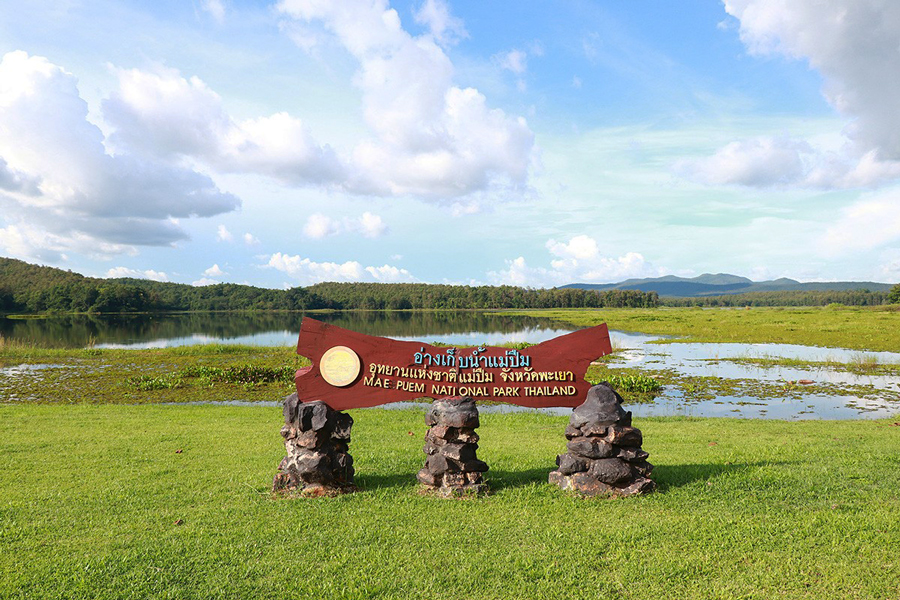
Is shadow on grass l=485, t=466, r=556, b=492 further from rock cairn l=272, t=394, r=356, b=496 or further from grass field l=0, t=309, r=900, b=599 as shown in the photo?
rock cairn l=272, t=394, r=356, b=496

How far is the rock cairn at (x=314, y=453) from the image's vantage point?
6.42m

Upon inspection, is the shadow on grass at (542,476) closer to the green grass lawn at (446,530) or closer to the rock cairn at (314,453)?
the green grass lawn at (446,530)

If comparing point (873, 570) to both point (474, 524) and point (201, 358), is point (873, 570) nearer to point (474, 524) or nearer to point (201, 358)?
point (474, 524)

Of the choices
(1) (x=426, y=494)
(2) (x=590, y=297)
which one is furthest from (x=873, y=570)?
(2) (x=590, y=297)

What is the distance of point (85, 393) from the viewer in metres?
18.5

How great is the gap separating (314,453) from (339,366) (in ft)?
3.59

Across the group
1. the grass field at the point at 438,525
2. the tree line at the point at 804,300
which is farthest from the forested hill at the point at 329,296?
the grass field at the point at 438,525

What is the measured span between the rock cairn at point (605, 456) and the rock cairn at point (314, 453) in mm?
2741

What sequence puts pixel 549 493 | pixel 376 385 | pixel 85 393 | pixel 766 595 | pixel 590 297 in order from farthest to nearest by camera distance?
pixel 590 297
pixel 85 393
pixel 376 385
pixel 549 493
pixel 766 595

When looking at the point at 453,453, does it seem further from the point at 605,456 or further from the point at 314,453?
the point at 605,456

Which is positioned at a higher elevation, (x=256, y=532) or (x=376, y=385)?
(x=376, y=385)

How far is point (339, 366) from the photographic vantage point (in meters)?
6.73

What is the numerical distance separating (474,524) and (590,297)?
12242 cm

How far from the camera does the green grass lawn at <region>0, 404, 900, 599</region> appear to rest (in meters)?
4.34
